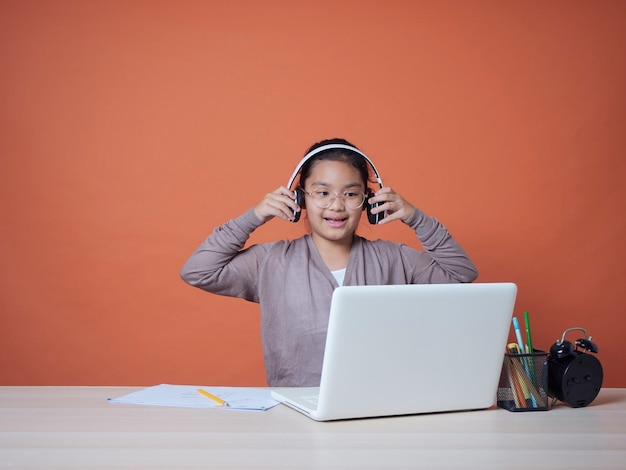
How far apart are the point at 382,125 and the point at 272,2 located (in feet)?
2.44

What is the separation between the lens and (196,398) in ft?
5.27

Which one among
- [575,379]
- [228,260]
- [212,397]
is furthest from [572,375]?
[228,260]

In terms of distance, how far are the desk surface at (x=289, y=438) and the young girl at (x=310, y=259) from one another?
0.73 m

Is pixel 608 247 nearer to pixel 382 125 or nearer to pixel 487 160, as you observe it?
pixel 487 160

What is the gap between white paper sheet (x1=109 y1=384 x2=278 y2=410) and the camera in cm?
154

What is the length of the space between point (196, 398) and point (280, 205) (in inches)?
28.6

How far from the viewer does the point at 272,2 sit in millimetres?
3385

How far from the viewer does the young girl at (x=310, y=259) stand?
223 cm

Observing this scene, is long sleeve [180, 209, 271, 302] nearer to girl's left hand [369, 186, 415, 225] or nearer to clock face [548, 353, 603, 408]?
girl's left hand [369, 186, 415, 225]

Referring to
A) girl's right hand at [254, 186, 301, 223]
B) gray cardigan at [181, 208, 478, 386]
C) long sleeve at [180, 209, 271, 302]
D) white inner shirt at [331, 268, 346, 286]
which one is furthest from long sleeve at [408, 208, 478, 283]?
long sleeve at [180, 209, 271, 302]

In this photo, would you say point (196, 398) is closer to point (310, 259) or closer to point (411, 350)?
point (411, 350)

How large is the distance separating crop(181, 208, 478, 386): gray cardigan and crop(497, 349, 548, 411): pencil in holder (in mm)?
739

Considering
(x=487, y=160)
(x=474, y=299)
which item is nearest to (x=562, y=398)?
(x=474, y=299)

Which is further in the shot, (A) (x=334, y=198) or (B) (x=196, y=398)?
(A) (x=334, y=198)
